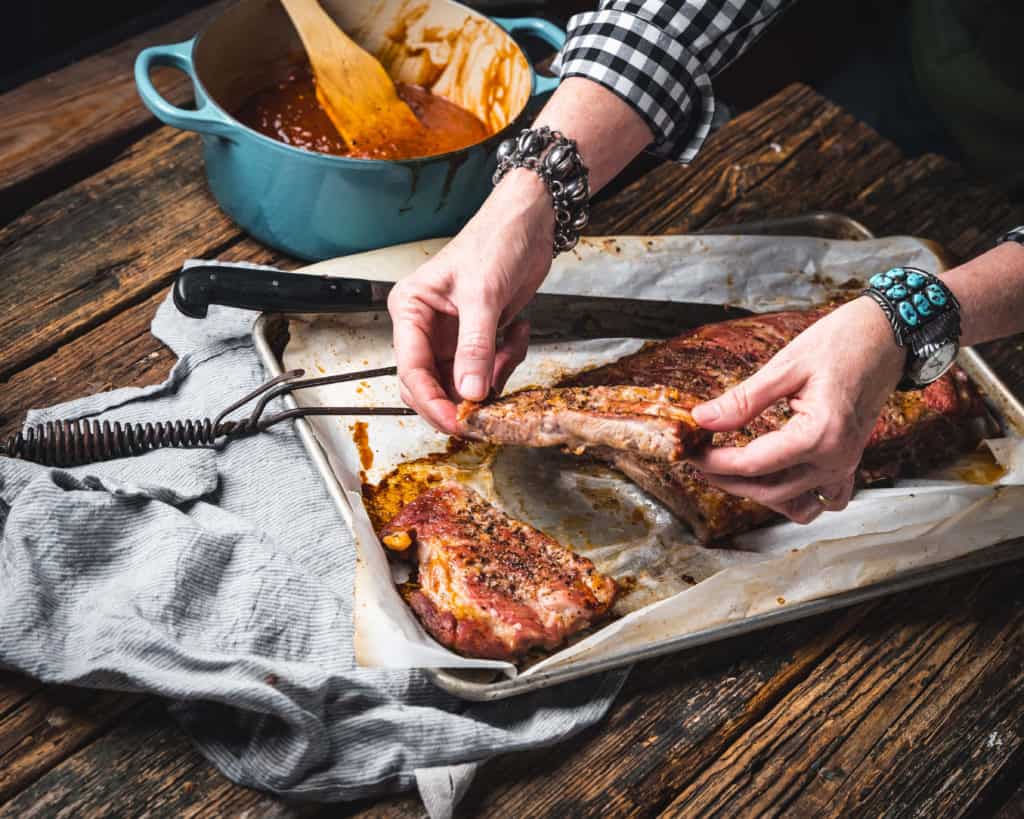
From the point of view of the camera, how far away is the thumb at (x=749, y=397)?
1.67 meters

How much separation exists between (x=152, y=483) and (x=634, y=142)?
1312mm

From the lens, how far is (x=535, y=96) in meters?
2.51

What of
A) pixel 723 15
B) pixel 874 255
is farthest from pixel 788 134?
pixel 723 15

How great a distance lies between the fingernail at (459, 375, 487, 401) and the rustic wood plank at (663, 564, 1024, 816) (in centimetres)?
82

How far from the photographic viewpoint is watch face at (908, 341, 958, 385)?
5.83 ft

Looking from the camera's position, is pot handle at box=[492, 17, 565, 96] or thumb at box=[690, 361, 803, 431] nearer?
thumb at box=[690, 361, 803, 431]

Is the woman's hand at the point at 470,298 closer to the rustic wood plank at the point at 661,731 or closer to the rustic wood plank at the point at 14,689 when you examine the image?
the rustic wood plank at the point at 661,731

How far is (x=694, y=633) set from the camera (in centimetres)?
179

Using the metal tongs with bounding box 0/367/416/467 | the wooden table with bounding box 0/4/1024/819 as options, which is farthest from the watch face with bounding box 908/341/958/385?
the metal tongs with bounding box 0/367/416/467

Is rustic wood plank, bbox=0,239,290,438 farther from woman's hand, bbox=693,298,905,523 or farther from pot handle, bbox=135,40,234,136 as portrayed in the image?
woman's hand, bbox=693,298,905,523

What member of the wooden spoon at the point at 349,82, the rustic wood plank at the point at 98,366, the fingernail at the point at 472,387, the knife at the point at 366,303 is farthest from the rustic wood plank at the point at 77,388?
the fingernail at the point at 472,387

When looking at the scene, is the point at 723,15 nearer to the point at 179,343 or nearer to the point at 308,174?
the point at 308,174

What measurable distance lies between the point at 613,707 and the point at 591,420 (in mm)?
564

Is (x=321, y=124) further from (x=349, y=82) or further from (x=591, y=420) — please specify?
(x=591, y=420)
